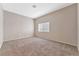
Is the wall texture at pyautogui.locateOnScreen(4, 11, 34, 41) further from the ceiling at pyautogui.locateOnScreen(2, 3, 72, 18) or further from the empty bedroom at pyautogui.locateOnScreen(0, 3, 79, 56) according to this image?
the ceiling at pyautogui.locateOnScreen(2, 3, 72, 18)

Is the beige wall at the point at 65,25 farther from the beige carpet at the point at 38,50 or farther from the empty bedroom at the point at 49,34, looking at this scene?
the beige carpet at the point at 38,50

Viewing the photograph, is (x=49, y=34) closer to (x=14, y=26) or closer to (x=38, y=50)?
(x=14, y=26)

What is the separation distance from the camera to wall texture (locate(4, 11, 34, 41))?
466 centimetres

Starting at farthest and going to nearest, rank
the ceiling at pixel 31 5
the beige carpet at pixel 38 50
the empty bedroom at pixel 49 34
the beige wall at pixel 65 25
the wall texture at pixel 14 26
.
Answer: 1. the wall texture at pixel 14 26
2. the ceiling at pixel 31 5
3. the beige wall at pixel 65 25
4. the empty bedroom at pixel 49 34
5. the beige carpet at pixel 38 50

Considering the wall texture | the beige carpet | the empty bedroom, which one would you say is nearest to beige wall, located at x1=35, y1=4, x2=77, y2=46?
the empty bedroom

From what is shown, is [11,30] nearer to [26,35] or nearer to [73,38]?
[26,35]

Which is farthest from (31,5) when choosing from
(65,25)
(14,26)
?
(14,26)

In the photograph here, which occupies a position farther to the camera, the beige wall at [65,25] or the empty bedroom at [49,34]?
the beige wall at [65,25]

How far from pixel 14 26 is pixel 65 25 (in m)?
3.54

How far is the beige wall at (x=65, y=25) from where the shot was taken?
3354 millimetres

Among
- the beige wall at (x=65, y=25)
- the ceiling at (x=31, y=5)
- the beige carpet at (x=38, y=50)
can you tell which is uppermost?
the ceiling at (x=31, y=5)

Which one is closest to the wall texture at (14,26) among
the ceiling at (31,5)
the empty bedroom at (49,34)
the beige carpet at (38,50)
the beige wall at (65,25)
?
the empty bedroom at (49,34)

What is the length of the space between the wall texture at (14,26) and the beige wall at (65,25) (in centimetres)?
261

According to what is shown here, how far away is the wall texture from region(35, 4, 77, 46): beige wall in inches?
103
